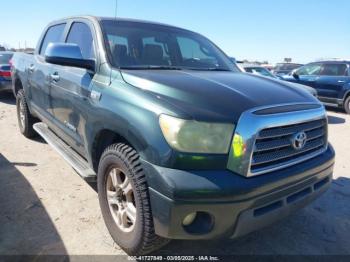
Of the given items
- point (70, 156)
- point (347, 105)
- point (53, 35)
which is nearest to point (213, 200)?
point (70, 156)

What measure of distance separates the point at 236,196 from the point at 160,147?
1.86 ft

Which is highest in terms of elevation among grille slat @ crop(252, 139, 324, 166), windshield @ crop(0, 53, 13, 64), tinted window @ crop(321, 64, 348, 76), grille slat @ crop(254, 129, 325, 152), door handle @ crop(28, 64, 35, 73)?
grille slat @ crop(254, 129, 325, 152)

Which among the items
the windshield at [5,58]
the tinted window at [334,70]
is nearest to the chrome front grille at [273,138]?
the tinted window at [334,70]

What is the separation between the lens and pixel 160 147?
2.19 m

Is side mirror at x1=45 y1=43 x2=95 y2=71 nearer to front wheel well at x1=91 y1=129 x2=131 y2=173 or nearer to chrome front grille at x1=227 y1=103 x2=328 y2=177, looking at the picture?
front wheel well at x1=91 y1=129 x2=131 y2=173

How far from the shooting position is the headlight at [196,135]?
218 centimetres

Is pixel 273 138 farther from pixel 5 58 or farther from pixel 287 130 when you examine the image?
pixel 5 58

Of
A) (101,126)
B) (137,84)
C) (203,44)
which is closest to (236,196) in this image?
(137,84)

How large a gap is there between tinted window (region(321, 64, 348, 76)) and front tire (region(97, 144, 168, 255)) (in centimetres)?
1022

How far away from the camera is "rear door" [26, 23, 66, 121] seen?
430 cm

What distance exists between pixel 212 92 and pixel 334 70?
10.1 metres

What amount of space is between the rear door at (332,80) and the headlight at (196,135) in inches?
390

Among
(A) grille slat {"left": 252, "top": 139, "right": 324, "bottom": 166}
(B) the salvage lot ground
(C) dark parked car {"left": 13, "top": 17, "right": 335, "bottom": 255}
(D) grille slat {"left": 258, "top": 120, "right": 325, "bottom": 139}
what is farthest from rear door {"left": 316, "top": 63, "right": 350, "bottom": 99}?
(A) grille slat {"left": 252, "top": 139, "right": 324, "bottom": 166}

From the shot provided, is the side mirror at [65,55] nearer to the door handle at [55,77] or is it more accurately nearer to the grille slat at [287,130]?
the door handle at [55,77]
